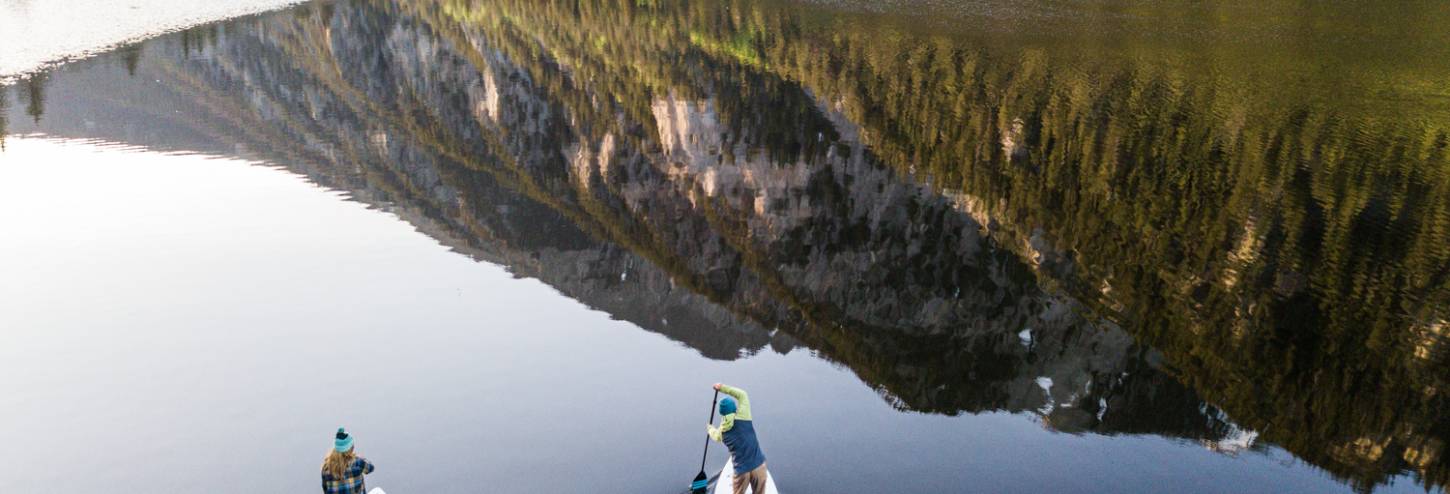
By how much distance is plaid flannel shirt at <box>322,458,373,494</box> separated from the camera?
15.8 m

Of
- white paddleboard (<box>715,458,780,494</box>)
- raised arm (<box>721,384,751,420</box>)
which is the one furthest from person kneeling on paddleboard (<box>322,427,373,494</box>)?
white paddleboard (<box>715,458,780,494</box>)

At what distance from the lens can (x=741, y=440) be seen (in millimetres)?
16844

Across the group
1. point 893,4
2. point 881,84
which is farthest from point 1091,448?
point 893,4

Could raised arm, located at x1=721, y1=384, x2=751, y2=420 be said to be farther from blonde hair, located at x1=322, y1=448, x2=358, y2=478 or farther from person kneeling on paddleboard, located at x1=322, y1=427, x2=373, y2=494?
blonde hair, located at x1=322, y1=448, x2=358, y2=478

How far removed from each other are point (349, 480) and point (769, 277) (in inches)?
971

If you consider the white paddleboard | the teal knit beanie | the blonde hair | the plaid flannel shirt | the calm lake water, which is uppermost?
the teal knit beanie

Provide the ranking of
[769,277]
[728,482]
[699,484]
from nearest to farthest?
[728,482] < [699,484] < [769,277]

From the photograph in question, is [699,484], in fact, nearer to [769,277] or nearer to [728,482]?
[728,482]

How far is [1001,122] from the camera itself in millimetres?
53031

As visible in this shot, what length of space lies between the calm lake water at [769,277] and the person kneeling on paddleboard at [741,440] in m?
2.62

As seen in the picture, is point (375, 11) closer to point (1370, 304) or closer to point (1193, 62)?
point (1193, 62)

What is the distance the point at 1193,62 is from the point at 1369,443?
48473 mm

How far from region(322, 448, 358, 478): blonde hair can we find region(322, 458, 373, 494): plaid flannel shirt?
0.05m

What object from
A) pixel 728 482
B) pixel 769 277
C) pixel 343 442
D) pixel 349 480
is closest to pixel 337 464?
pixel 349 480
